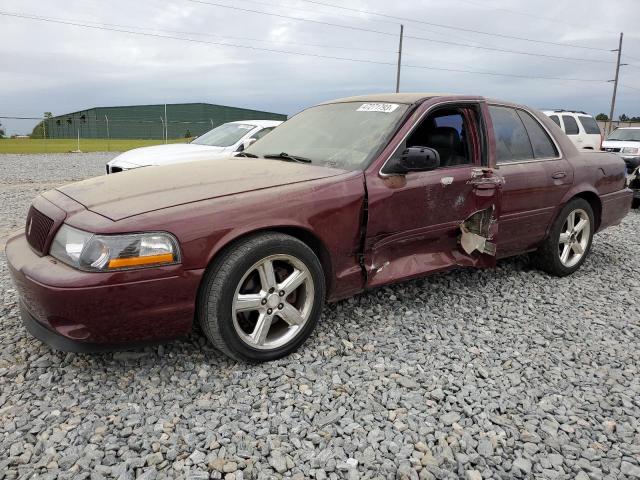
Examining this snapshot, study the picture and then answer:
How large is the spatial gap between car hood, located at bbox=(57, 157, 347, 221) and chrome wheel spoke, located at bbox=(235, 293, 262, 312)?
58 cm

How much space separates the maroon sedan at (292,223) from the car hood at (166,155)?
4.21 m

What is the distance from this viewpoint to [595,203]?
191 inches

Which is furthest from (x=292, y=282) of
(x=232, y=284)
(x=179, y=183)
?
(x=179, y=183)

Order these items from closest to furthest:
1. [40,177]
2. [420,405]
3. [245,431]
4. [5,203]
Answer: [245,431]
[420,405]
[5,203]
[40,177]

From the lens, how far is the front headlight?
8.04 ft

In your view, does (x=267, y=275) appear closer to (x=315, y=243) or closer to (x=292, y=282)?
(x=292, y=282)

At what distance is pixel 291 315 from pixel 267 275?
306 millimetres

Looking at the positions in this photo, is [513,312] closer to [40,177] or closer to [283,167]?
[283,167]

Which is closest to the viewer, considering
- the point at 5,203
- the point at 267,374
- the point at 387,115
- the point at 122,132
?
the point at 267,374

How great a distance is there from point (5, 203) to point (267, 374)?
25.3 feet

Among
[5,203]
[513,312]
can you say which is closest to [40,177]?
[5,203]


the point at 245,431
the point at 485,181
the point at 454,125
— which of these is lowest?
the point at 245,431

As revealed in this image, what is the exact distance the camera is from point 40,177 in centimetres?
1249

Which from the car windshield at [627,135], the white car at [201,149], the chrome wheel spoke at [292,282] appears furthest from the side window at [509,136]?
the car windshield at [627,135]
